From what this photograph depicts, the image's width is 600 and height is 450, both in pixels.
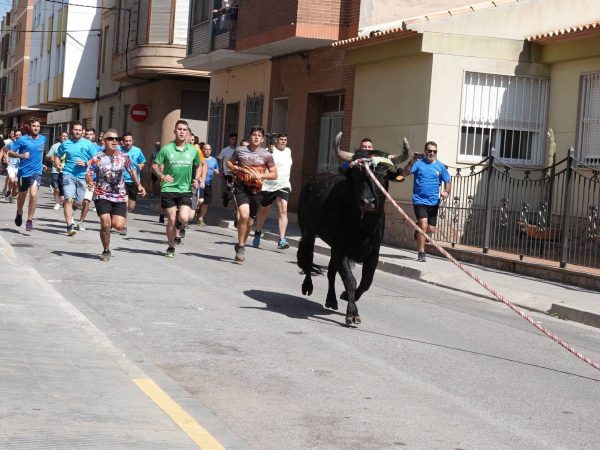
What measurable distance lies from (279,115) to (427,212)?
11.8 meters

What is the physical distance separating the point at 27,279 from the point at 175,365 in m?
3.95

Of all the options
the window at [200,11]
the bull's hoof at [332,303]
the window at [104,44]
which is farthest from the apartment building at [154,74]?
the bull's hoof at [332,303]

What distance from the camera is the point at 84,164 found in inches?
704

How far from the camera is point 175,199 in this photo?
1539 cm

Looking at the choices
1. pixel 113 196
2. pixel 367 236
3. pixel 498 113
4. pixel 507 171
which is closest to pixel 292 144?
pixel 498 113

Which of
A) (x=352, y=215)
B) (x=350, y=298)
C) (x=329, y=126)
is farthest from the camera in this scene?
(x=329, y=126)

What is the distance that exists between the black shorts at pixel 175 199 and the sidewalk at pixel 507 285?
3.69 m

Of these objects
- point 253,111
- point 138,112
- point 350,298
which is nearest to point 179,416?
point 350,298

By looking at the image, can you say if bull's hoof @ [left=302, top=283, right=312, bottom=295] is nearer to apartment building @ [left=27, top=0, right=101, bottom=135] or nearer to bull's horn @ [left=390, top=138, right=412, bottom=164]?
bull's horn @ [left=390, top=138, right=412, bottom=164]

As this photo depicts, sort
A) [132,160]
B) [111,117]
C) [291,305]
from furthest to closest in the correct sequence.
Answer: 1. [111,117]
2. [132,160]
3. [291,305]

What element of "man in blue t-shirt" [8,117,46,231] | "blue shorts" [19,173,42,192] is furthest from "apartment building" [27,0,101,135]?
"blue shorts" [19,173,42,192]

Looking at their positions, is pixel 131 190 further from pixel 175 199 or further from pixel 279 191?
pixel 175 199

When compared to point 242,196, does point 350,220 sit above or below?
below

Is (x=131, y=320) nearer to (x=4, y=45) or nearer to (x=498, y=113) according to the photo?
(x=498, y=113)
